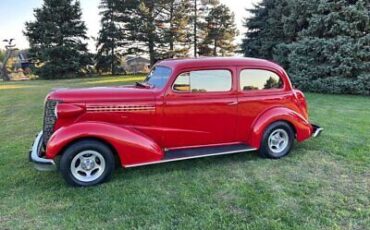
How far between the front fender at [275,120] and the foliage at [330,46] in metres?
7.90

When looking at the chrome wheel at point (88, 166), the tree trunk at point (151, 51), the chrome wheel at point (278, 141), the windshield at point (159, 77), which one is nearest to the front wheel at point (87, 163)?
the chrome wheel at point (88, 166)

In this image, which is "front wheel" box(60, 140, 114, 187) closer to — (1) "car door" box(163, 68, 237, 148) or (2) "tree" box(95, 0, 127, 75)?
(1) "car door" box(163, 68, 237, 148)

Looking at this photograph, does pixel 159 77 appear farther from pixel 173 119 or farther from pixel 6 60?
pixel 6 60

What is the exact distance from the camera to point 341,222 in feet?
10.4

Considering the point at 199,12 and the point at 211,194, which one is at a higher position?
the point at 199,12

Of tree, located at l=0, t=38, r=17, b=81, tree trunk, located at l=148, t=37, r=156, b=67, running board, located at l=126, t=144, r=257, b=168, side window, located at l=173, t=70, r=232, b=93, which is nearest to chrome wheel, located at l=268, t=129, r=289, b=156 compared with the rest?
running board, located at l=126, t=144, r=257, b=168

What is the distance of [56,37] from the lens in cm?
2561

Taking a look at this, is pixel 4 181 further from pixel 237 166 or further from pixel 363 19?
pixel 363 19

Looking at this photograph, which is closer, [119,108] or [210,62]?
[119,108]

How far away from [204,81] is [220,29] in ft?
94.3

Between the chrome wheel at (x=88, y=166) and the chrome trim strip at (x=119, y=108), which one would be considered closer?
the chrome wheel at (x=88, y=166)

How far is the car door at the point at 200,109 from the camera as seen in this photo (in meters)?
4.58

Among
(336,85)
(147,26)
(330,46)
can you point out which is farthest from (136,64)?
(336,85)

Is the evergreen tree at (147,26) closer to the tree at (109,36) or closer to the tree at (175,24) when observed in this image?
the tree at (175,24)
